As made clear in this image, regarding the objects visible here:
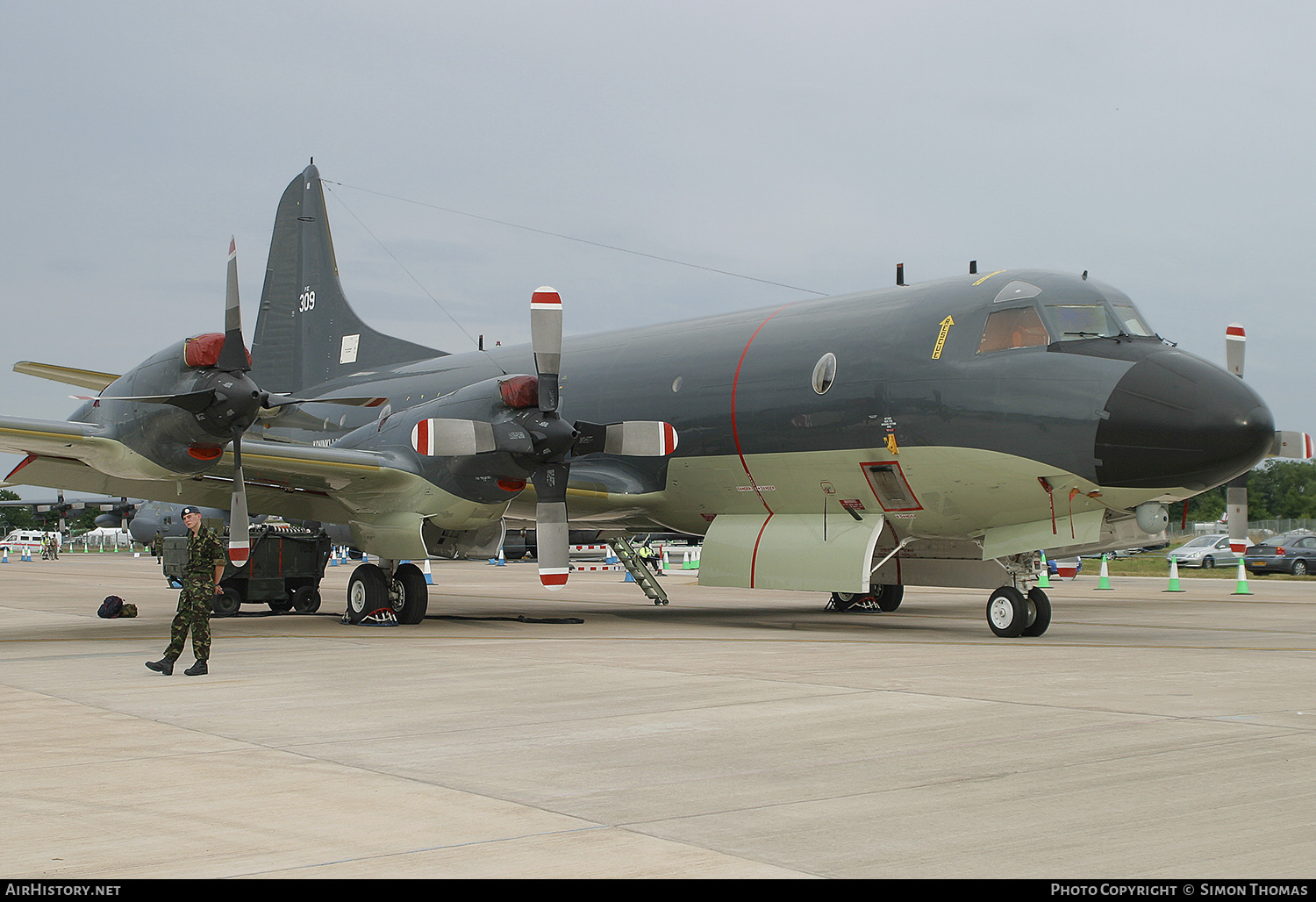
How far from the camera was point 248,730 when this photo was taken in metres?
7.81

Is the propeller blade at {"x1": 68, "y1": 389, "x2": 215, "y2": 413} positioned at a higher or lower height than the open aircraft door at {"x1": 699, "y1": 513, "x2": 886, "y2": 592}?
higher

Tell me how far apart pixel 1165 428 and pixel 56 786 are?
34.3 feet

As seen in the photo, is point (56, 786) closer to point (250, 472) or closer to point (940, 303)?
point (250, 472)

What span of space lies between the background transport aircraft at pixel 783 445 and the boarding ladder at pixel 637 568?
226cm

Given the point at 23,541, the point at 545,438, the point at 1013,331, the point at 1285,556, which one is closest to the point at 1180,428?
the point at 1013,331

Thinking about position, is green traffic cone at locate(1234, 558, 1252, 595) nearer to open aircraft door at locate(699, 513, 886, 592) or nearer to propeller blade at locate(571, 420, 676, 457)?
open aircraft door at locate(699, 513, 886, 592)

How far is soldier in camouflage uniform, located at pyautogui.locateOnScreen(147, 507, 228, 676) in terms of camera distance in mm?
10812

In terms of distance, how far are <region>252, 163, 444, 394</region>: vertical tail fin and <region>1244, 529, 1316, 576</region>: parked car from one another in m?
28.4

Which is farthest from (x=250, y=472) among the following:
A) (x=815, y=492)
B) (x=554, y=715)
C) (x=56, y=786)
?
(x=56, y=786)

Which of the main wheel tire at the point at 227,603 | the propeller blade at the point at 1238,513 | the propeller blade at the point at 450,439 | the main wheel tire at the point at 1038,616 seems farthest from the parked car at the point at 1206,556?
the propeller blade at the point at 450,439

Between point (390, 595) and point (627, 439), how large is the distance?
432cm

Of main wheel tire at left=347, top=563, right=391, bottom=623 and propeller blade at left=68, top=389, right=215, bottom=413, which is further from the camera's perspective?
main wheel tire at left=347, top=563, right=391, bottom=623

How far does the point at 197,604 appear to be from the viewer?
10852 mm

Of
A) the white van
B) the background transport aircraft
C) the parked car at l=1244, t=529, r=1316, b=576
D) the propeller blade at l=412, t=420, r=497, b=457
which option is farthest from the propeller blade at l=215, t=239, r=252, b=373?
the white van
